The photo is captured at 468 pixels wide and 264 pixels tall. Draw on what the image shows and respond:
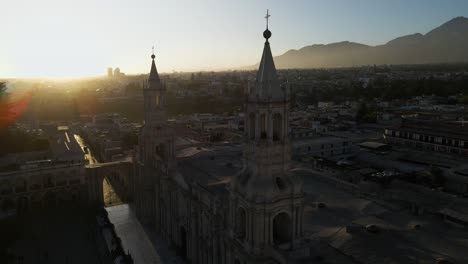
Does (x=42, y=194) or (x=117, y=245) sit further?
(x=42, y=194)

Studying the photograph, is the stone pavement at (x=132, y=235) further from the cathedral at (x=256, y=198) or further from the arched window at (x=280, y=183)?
the arched window at (x=280, y=183)

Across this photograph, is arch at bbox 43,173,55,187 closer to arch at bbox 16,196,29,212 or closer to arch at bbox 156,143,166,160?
arch at bbox 16,196,29,212

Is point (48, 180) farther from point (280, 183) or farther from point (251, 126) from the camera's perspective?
point (280, 183)

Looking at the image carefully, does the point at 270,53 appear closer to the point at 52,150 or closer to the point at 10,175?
the point at 10,175

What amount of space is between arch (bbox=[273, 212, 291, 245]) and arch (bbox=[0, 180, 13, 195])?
36.4m

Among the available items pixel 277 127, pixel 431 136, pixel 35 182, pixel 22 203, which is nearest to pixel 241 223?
pixel 277 127

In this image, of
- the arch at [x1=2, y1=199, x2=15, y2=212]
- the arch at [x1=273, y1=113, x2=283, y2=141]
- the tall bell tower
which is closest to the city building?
the tall bell tower

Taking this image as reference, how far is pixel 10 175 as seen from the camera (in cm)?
4378

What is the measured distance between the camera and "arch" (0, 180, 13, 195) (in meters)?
43.5

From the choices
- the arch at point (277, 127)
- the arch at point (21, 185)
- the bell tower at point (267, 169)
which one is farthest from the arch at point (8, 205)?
the arch at point (277, 127)

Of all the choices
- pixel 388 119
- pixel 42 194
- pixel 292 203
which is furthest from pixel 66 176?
pixel 388 119

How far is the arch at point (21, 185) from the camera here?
145ft

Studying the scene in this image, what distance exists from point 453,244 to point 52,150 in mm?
51779

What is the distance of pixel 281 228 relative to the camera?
19.9 m
